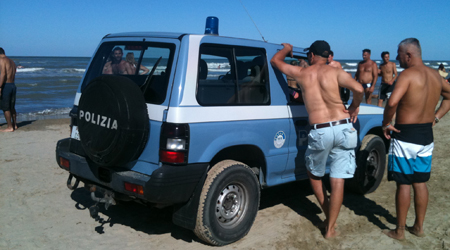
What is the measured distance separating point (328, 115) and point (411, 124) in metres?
0.84

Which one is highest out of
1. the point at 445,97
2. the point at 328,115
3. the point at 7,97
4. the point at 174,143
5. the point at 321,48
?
the point at 321,48

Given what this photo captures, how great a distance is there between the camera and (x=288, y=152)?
4.12 meters

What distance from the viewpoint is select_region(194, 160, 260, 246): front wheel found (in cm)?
339

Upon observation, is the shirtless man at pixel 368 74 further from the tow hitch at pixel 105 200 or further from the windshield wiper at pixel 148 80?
the tow hitch at pixel 105 200

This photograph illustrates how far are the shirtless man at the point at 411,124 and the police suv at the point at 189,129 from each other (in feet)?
3.16

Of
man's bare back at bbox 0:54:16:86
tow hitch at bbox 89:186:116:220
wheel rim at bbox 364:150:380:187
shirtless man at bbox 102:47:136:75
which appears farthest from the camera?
man's bare back at bbox 0:54:16:86

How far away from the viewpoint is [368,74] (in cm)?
1012

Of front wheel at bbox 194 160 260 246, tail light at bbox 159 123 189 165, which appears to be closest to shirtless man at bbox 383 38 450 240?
front wheel at bbox 194 160 260 246

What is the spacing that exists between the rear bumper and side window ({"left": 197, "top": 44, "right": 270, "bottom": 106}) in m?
0.68

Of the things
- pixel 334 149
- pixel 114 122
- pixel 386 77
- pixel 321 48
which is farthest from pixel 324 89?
pixel 386 77

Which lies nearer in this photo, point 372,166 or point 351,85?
point 351,85

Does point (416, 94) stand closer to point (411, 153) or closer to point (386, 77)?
point (411, 153)

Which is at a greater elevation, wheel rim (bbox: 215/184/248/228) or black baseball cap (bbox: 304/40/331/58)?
black baseball cap (bbox: 304/40/331/58)

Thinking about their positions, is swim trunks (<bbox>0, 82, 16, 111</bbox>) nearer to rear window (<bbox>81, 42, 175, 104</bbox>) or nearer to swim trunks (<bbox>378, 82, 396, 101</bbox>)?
rear window (<bbox>81, 42, 175, 104</bbox>)
